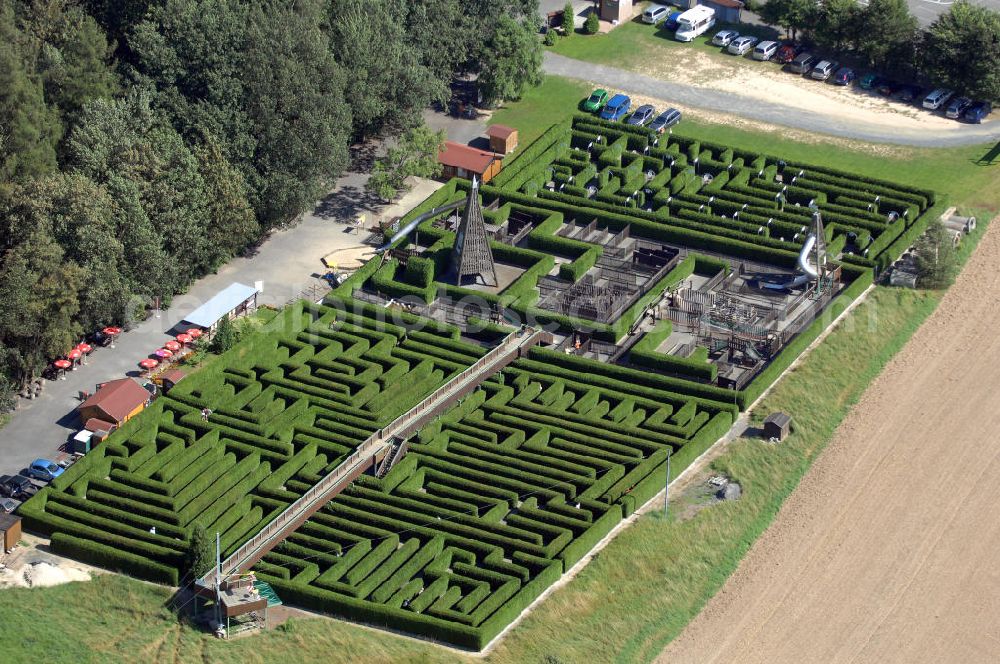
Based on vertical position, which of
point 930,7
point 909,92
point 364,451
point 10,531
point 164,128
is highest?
point 164,128

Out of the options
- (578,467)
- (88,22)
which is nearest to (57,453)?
(578,467)

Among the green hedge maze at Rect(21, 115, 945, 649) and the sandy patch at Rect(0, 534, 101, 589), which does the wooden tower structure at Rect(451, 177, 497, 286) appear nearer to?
the green hedge maze at Rect(21, 115, 945, 649)

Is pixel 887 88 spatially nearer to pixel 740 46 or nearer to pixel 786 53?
pixel 786 53

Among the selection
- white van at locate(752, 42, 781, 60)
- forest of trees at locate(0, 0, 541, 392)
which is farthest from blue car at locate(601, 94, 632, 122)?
white van at locate(752, 42, 781, 60)

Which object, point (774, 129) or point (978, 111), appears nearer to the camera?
point (774, 129)

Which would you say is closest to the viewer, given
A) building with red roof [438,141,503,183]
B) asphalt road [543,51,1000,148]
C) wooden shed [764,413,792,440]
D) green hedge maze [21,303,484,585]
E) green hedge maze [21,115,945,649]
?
Answer: green hedge maze [21,115,945,649]

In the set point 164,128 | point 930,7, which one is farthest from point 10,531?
point 930,7
